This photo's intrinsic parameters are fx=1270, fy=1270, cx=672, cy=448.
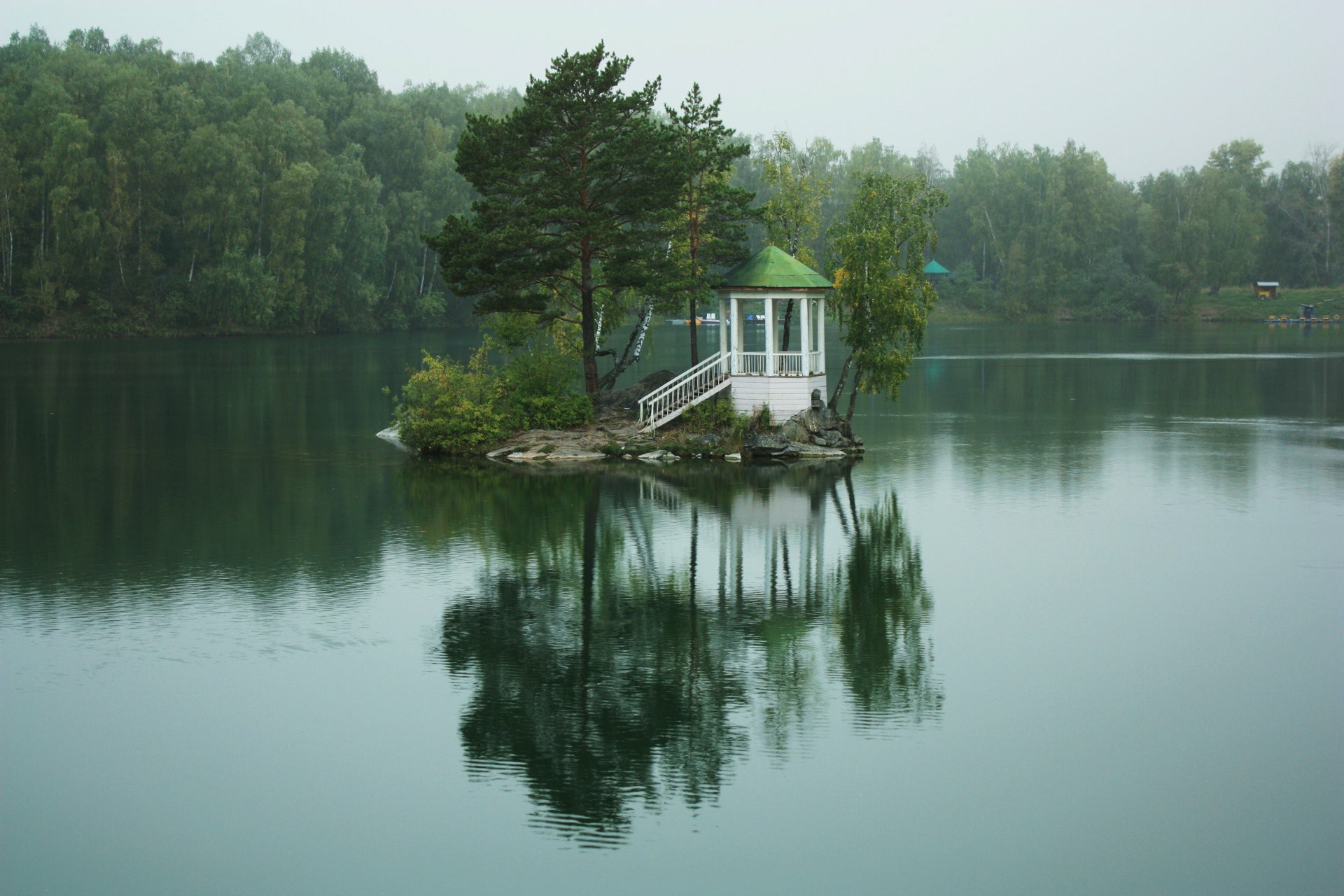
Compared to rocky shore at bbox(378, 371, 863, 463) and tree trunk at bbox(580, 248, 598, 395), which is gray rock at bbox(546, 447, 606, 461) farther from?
tree trunk at bbox(580, 248, 598, 395)

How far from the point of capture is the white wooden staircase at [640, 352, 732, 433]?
32.3m

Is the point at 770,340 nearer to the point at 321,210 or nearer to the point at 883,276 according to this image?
the point at 883,276

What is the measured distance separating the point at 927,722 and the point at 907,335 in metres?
20.9

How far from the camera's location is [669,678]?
1397 centimetres

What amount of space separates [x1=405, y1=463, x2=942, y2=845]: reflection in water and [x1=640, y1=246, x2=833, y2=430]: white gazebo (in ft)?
19.9

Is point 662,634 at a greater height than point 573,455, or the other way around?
point 573,455

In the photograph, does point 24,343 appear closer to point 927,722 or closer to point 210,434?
point 210,434

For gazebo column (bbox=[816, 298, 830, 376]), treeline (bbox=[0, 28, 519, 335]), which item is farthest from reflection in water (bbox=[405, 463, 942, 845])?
treeline (bbox=[0, 28, 519, 335])

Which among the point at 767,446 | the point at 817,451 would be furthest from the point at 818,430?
the point at 767,446

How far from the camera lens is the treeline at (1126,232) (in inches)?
4434

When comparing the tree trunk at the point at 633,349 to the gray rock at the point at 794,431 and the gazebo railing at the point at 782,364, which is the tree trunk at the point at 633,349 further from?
the gray rock at the point at 794,431

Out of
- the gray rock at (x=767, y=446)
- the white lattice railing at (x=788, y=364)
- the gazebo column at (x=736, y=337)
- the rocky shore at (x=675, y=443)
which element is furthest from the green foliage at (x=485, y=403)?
the white lattice railing at (x=788, y=364)

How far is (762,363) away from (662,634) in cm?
1833

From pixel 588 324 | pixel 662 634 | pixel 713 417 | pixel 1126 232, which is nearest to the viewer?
pixel 662 634
